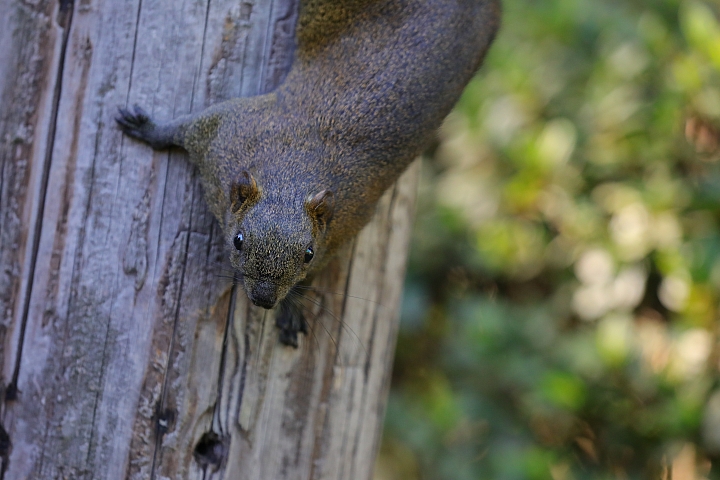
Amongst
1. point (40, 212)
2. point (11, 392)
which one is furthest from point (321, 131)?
point (11, 392)

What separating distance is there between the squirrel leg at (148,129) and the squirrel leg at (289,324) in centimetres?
59

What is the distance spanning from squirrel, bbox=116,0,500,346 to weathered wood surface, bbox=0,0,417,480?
0.30ft

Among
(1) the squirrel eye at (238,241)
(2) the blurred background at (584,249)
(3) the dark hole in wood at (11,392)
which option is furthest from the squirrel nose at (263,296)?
(2) the blurred background at (584,249)

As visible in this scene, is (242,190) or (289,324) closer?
(242,190)

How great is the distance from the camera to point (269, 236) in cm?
212

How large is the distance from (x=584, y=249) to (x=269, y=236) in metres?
2.33

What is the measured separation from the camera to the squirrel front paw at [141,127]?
2.17 metres

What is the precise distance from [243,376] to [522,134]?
2404mm

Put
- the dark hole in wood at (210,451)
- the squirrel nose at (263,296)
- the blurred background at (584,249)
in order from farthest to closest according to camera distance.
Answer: the blurred background at (584,249)
the dark hole in wood at (210,451)
the squirrel nose at (263,296)

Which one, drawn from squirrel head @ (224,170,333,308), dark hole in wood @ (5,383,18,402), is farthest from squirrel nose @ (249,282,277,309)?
dark hole in wood @ (5,383,18,402)

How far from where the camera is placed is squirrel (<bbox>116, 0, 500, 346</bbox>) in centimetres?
217

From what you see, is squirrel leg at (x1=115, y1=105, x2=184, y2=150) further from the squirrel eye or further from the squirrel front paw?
the squirrel eye

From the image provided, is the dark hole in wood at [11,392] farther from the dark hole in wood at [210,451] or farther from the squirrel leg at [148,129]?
the squirrel leg at [148,129]

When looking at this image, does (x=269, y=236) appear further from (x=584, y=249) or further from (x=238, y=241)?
(x=584, y=249)
